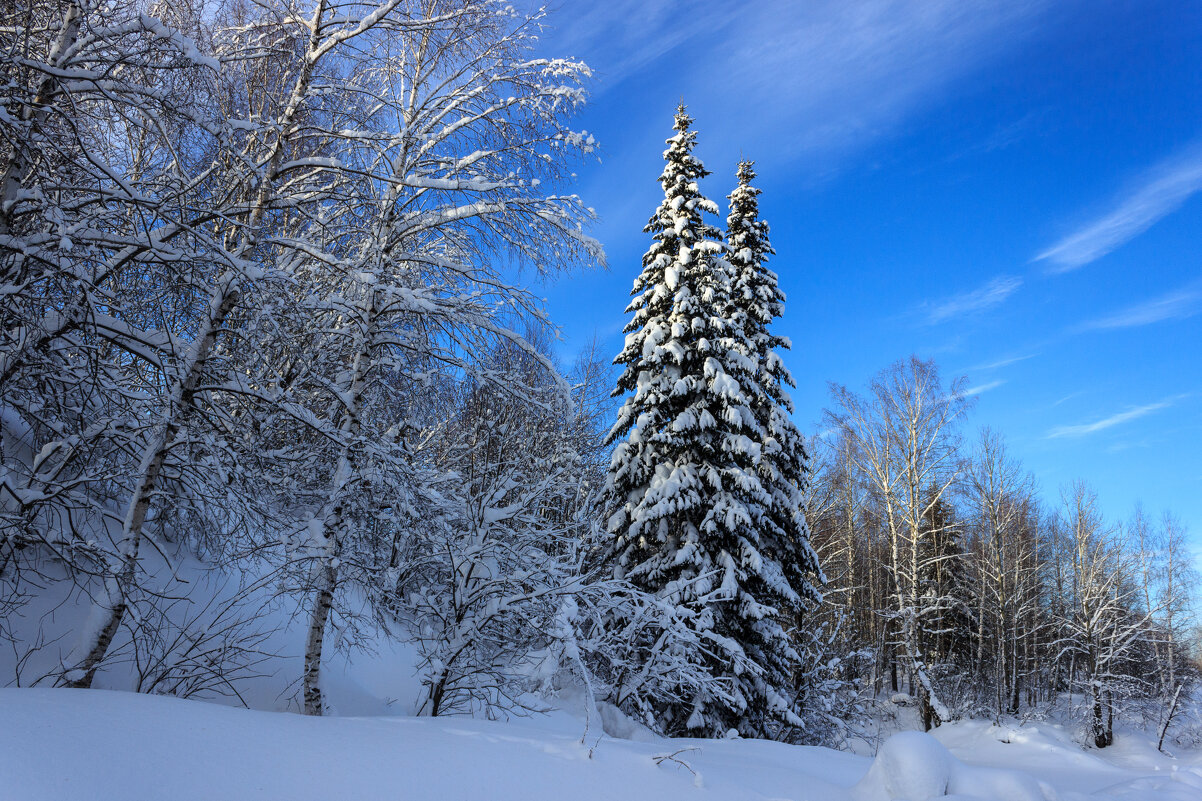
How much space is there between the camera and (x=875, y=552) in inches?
1320

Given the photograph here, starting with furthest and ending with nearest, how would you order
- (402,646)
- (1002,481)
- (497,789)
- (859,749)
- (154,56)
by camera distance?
(1002,481) → (859,749) → (402,646) → (154,56) → (497,789)

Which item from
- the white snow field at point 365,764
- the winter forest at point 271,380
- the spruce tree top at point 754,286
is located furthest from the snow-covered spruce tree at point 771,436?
the white snow field at point 365,764

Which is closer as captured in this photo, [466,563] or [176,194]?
[176,194]

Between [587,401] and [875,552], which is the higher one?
[587,401]

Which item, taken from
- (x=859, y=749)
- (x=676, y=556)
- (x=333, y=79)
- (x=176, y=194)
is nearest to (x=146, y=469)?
(x=176, y=194)

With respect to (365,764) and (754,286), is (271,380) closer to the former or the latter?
(365,764)

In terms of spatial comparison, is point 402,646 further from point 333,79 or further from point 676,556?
point 333,79

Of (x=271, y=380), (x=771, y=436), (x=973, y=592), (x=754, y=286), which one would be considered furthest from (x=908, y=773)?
(x=973, y=592)

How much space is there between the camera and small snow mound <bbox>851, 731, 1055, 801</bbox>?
407cm

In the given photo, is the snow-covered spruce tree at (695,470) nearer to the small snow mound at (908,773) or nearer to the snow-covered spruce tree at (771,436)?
the snow-covered spruce tree at (771,436)

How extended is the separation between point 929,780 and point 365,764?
351 centimetres

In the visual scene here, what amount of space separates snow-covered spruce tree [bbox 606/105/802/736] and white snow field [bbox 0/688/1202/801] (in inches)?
237

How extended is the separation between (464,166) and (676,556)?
299 inches

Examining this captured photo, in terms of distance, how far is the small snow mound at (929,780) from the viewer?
407cm
